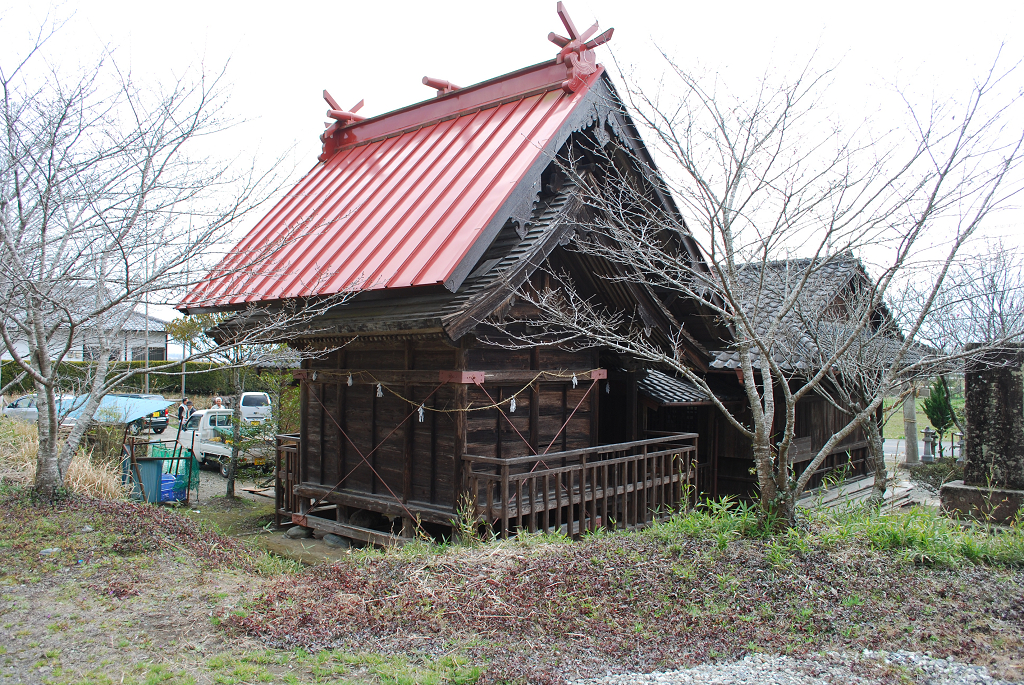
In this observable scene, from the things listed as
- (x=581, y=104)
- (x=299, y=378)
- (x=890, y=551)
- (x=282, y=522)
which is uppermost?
(x=581, y=104)

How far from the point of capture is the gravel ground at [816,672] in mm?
4020

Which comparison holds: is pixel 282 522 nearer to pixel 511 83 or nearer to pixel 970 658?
pixel 511 83

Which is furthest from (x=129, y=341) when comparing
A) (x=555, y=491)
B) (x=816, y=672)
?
(x=816, y=672)

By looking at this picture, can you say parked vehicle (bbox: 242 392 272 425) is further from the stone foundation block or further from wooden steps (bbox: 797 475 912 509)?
the stone foundation block

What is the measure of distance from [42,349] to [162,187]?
2.10 m

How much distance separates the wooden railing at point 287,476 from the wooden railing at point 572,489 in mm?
3757

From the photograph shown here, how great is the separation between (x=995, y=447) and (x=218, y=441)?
17012mm

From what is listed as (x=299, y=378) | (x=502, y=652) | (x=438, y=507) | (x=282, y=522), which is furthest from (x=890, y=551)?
(x=282, y=522)

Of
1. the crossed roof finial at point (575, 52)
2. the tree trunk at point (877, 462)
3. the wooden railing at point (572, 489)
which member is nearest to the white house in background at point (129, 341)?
the wooden railing at point (572, 489)

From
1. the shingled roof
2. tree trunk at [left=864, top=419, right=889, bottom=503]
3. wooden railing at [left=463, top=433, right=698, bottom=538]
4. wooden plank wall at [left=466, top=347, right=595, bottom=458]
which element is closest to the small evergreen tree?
the shingled roof

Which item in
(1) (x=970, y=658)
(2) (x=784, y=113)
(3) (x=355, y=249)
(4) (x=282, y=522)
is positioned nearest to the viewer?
(1) (x=970, y=658)

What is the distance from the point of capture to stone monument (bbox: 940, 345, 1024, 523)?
309 inches

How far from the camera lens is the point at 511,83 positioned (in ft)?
34.1

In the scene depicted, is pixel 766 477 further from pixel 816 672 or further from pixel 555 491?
pixel 555 491
